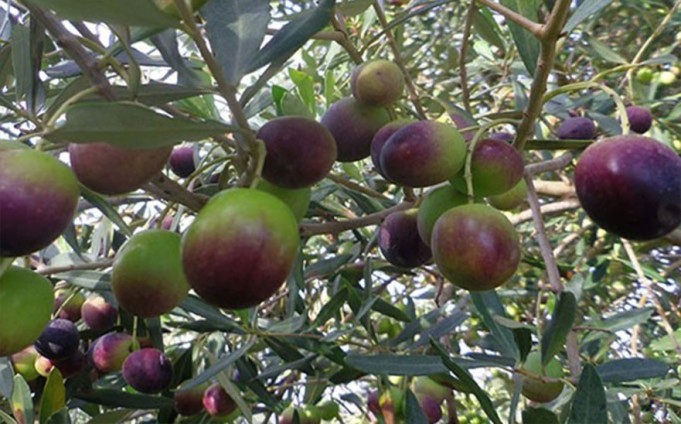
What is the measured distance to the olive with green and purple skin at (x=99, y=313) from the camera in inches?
77.0

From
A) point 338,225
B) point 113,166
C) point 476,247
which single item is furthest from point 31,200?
point 338,225

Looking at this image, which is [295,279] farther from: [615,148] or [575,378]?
[615,148]

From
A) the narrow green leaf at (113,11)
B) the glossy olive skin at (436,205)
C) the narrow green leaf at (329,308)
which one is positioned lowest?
the narrow green leaf at (329,308)

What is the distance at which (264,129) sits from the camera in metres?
1.05

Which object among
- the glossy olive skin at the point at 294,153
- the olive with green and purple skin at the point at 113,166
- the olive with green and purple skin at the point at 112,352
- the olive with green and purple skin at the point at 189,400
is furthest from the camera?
the olive with green and purple skin at the point at 189,400

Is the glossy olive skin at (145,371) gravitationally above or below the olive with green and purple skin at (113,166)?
below

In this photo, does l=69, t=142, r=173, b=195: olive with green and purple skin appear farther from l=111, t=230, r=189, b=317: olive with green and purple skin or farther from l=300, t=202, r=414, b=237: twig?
l=300, t=202, r=414, b=237: twig

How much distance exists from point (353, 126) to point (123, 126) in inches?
25.1

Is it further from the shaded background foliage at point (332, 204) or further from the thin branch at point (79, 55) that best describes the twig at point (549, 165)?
the thin branch at point (79, 55)

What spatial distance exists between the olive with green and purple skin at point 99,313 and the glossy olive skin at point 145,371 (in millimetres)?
222

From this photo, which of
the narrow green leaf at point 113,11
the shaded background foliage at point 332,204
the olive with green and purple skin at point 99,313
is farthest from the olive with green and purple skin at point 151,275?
the olive with green and purple skin at point 99,313

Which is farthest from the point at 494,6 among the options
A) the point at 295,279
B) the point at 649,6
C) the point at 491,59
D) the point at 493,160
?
the point at 649,6

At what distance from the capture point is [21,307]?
3.41 ft

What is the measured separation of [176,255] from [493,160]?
1.53ft
